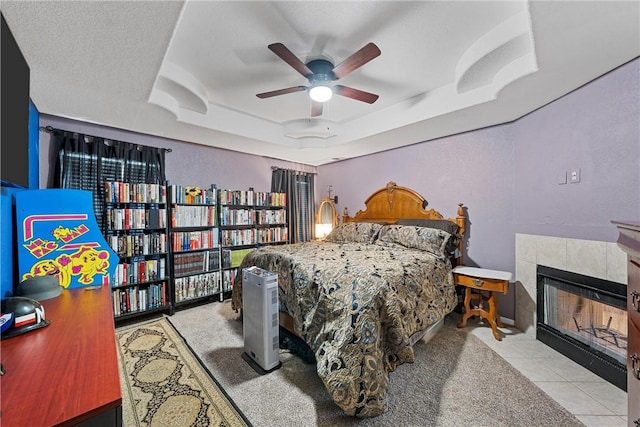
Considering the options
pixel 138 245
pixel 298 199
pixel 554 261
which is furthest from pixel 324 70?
pixel 298 199

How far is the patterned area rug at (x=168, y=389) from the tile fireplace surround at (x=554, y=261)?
8.75 feet

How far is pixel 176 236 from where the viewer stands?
3.22m

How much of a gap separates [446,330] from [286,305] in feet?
5.52

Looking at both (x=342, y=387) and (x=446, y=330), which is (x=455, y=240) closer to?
(x=446, y=330)

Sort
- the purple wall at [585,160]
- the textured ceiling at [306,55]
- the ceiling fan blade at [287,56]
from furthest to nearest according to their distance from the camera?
1. the purple wall at [585,160]
2. the ceiling fan blade at [287,56]
3. the textured ceiling at [306,55]

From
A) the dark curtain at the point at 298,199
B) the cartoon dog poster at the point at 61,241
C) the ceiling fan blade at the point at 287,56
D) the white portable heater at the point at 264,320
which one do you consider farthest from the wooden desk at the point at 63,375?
the dark curtain at the point at 298,199

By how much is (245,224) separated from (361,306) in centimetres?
272

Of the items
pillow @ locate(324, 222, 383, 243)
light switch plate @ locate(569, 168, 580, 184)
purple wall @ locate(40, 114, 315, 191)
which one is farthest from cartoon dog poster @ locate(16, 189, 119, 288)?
light switch plate @ locate(569, 168, 580, 184)

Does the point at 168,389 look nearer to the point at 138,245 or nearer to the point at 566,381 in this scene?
the point at 138,245

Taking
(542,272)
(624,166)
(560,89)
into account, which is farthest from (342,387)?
(560,89)

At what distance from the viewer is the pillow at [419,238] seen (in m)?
2.79

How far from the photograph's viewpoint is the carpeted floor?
1501mm

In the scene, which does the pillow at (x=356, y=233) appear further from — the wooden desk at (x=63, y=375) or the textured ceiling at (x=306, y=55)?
the wooden desk at (x=63, y=375)

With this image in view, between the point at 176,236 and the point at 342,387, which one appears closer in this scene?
the point at 342,387
